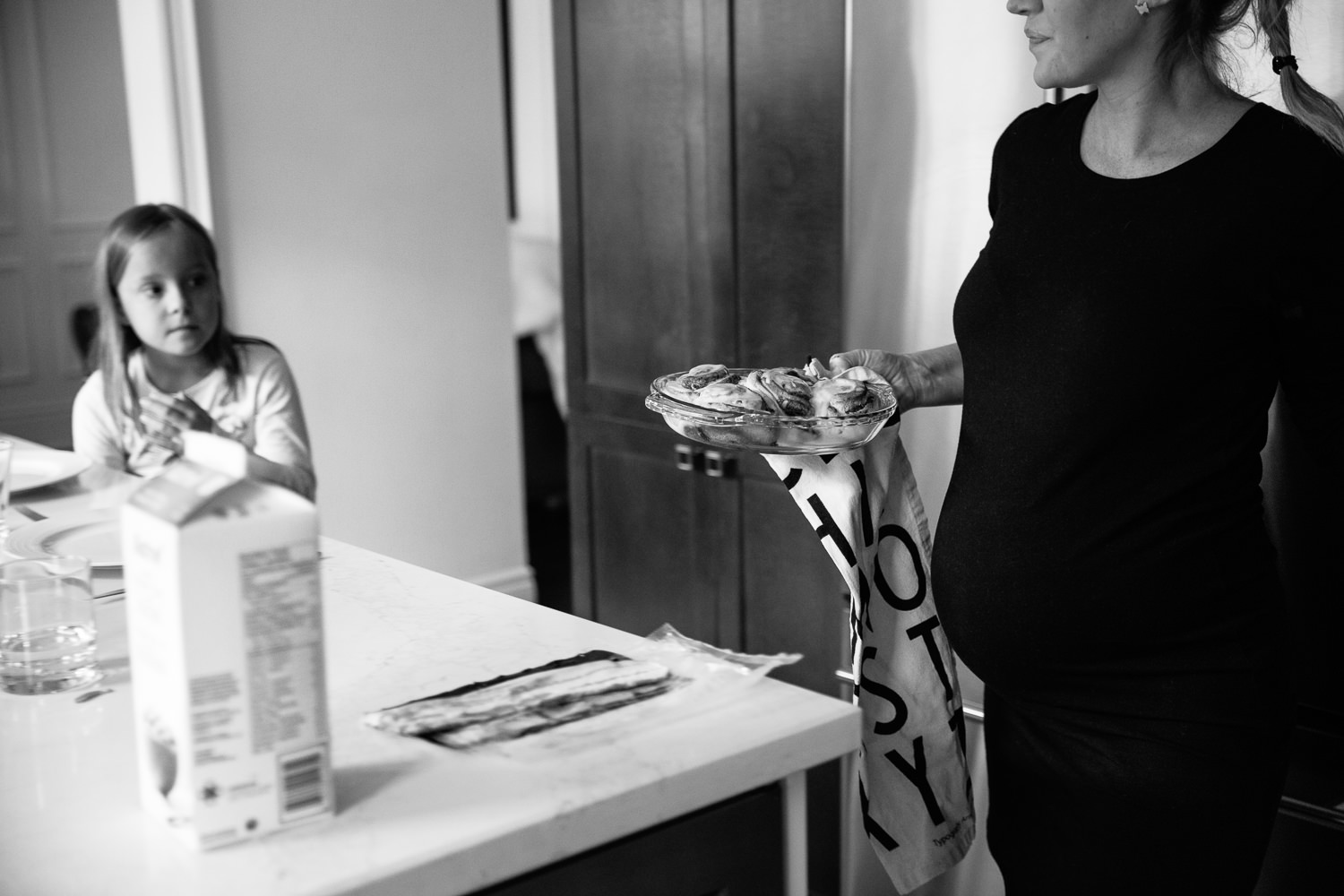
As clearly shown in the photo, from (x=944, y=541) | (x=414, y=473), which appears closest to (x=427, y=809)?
(x=944, y=541)

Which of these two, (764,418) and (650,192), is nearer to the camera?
(764,418)

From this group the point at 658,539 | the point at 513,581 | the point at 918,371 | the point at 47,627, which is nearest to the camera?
the point at 47,627

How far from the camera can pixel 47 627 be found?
1102 millimetres

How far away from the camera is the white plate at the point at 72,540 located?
55.9 inches

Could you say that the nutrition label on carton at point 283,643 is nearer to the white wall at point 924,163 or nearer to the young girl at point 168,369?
the white wall at point 924,163

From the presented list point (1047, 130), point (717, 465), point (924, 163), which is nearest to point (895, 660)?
point (1047, 130)

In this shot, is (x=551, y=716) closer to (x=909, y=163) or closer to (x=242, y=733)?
(x=242, y=733)

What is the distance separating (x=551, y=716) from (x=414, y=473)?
2.93 meters

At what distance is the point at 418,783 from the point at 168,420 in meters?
1.63

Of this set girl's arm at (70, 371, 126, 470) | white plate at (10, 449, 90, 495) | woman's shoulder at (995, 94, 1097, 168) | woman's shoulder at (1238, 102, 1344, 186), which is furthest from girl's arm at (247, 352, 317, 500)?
woman's shoulder at (1238, 102, 1344, 186)

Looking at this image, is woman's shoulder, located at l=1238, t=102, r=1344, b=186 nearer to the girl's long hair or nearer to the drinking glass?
the drinking glass

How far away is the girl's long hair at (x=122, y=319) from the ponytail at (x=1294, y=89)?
5.60ft

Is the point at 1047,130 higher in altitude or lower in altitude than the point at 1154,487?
higher

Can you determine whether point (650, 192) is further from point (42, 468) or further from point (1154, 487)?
point (1154, 487)
